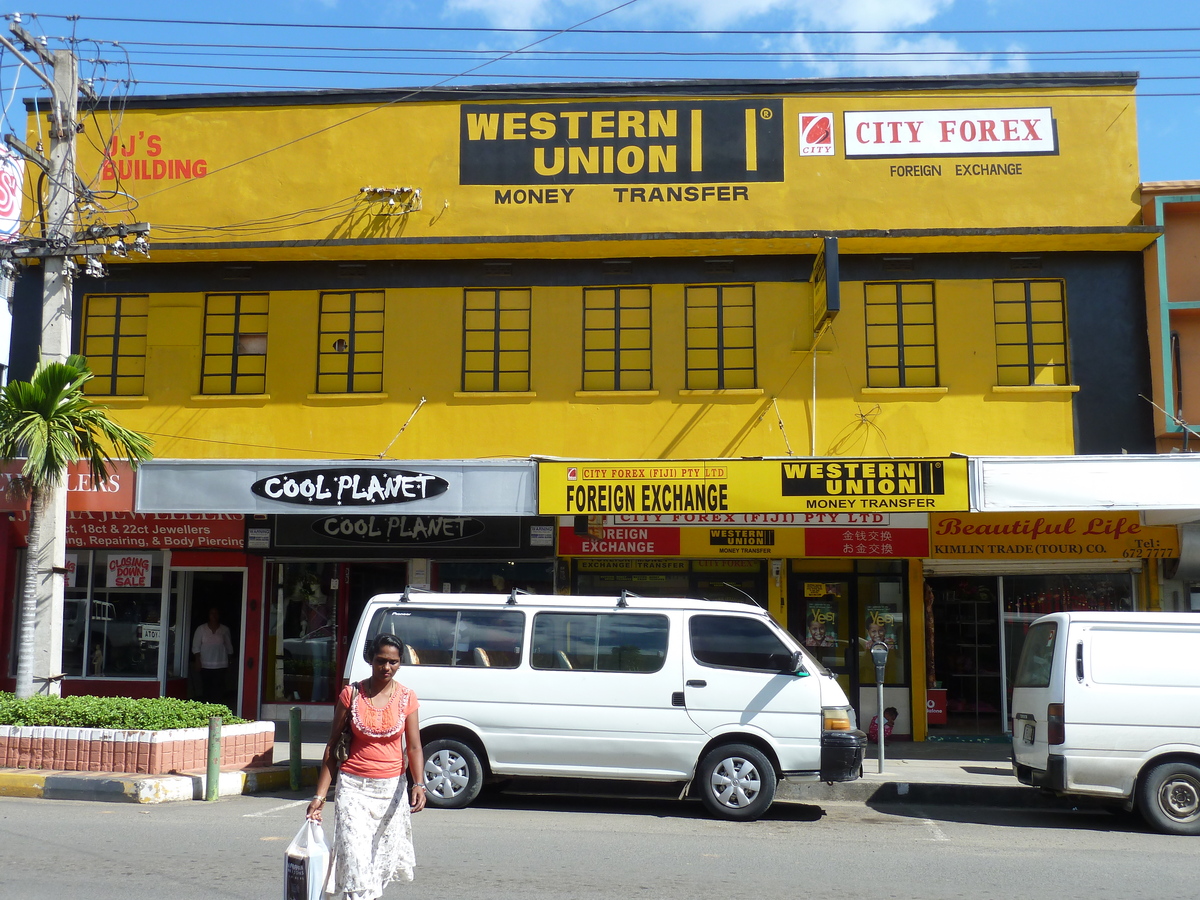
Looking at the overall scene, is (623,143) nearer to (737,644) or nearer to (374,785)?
(737,644)

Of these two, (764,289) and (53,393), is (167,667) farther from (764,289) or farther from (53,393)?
(764,289)

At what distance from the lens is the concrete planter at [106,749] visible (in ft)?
35.3

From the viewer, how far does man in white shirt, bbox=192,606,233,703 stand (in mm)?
16266

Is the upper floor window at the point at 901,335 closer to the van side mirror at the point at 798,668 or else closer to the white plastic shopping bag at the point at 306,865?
the van side mirror at the point at 798,668

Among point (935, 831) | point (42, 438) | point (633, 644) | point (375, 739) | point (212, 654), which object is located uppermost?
point (42, 438)

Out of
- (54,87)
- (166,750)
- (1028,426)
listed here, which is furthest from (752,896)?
(54,87)

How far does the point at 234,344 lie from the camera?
53.6 feet

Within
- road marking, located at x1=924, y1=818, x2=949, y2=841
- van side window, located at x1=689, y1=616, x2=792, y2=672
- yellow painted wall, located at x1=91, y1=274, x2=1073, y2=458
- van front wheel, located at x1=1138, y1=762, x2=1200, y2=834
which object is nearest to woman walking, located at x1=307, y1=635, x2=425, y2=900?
van side window, located at x1=689, y1=616, x2=792, y2=672

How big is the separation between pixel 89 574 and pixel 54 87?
736 cm

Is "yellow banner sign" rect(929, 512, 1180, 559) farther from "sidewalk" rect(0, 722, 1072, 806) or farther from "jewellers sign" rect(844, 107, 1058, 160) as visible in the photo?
"jewellers sign" rect(844, 107, 1058, 160)

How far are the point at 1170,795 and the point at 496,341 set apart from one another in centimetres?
1030

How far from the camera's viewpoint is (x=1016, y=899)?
7.13m

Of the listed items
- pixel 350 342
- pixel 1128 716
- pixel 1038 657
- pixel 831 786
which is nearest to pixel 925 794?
pixel 831 786

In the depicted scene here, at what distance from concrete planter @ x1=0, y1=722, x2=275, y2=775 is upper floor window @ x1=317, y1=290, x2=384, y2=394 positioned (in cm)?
616
